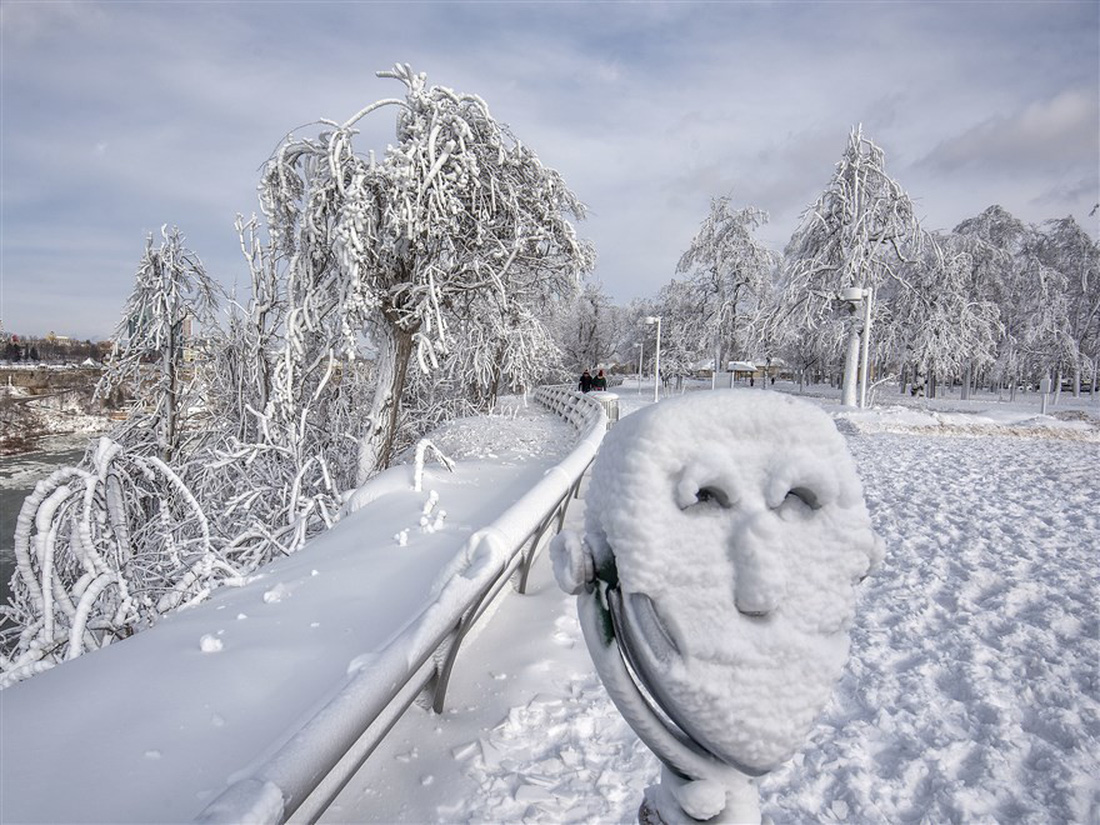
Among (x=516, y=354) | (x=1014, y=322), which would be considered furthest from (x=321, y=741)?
(x=1014, y=322)

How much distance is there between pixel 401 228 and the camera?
7.94 m

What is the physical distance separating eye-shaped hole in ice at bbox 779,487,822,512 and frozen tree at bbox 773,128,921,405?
68.8ft

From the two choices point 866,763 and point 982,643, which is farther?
point 982,643

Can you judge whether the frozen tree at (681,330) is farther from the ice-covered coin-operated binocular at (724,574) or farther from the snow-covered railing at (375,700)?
the ice-covered coin-operated binocular at (724,574)

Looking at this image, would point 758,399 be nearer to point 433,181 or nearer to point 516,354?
point 433,181

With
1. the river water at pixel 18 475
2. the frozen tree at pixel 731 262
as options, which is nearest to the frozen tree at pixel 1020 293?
the frozen tree at pixel 731 262

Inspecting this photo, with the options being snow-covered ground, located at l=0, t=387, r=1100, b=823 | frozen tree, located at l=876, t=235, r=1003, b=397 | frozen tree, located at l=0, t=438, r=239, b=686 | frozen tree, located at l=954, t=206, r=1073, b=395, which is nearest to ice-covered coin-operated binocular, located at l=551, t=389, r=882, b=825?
snow-covered ground, located at l=0, t=387, r=1100, b=823

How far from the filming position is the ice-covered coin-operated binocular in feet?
3.79

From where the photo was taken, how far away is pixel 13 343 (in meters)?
36.1

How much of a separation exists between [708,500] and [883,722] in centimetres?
274

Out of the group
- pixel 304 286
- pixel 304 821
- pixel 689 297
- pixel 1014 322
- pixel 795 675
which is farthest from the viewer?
pixel 689 297

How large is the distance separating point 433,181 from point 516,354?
652 centimetres

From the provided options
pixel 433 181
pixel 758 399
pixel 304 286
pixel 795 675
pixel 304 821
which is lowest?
pixel 304 821

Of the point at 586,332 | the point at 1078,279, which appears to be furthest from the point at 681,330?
the point at 1078,279
